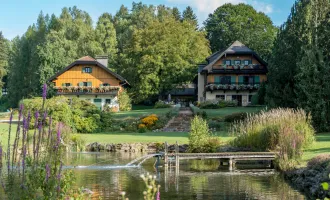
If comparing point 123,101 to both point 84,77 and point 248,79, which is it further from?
point 248,79

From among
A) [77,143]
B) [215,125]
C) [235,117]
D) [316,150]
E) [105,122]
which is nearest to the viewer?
[316,150]

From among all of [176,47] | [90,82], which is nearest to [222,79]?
[176,47]

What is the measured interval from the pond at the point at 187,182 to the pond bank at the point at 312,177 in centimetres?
39

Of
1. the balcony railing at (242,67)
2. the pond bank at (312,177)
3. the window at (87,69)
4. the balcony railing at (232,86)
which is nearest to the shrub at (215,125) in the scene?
the pond bank at (312,177)

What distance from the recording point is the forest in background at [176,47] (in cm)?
3638

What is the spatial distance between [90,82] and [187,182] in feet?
152

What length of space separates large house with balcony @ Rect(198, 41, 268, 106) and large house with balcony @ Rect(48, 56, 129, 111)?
1096 cm

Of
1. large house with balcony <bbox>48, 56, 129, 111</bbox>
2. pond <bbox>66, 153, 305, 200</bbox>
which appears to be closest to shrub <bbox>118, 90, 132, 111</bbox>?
large house with balcony <bbox>48, 56, 129, 111</bbox>

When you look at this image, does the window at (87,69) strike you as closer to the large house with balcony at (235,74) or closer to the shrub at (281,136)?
the large house with balcony at (235,74)

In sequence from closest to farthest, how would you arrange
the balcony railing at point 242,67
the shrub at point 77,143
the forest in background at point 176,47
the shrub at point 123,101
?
the shrub at point 77,143 < the forest in background at point 176,47 < the shrub at point 123,101 < the balcony railing at point 242,67

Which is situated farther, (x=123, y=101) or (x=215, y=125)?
(x=123, y=101)

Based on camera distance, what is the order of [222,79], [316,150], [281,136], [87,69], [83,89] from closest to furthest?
[281,136] < [316,150] < [83,89] < [222,79] < [87,69]

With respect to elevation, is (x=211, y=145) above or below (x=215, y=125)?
below

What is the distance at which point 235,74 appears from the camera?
63250mm
